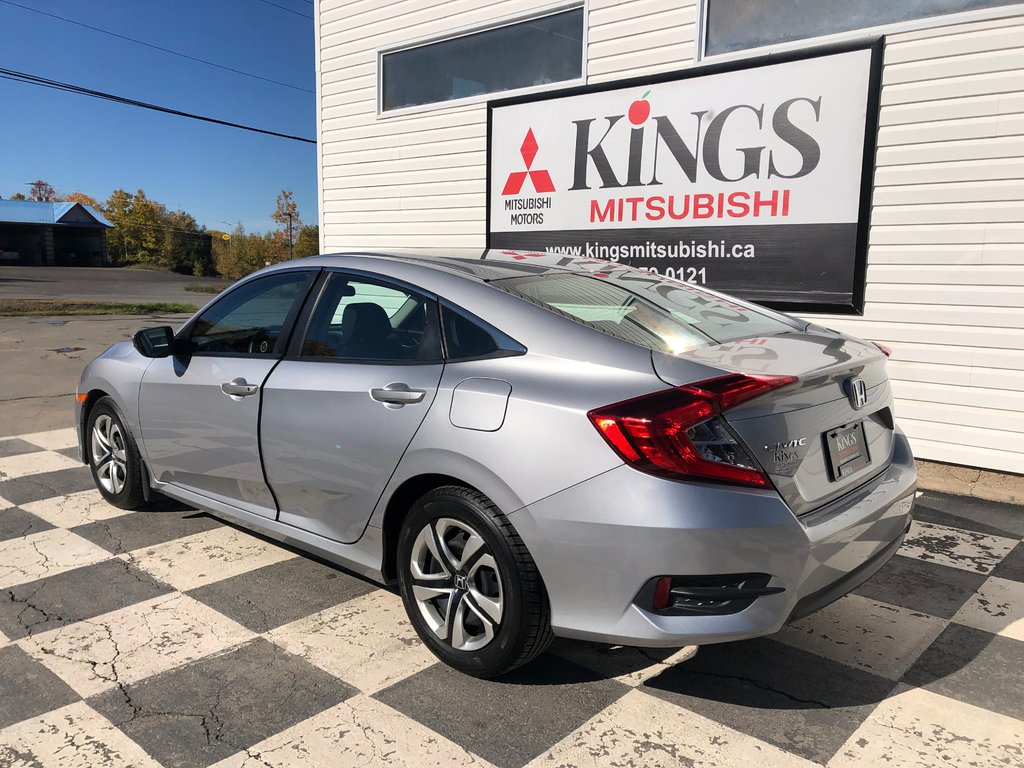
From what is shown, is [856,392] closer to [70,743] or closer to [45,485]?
[70,743]

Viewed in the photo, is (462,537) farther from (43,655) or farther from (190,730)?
(43,655)

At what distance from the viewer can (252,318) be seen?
3.87 metres

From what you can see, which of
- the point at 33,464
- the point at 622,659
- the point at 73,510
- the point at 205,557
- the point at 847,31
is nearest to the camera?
the point at 622,659

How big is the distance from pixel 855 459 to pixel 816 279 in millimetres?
3548

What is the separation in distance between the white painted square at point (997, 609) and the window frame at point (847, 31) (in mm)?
3587

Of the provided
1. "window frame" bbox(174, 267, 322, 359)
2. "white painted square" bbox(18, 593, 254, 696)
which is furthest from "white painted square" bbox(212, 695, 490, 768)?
"window frame" bbox(174, 267, 322, 359)

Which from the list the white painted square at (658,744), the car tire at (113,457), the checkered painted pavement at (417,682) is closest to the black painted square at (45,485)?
the car tire at (113,457)

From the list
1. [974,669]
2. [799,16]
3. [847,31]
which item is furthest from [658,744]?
[799,16]

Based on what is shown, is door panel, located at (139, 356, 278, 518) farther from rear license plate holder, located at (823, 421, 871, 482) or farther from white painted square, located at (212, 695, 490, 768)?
rear license plate holder, located at (823, 421, 871, 482)

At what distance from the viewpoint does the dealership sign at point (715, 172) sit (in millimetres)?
5781

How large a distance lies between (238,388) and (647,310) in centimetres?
186

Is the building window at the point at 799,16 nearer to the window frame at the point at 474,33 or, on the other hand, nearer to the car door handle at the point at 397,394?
the window frame at the point at 474,33

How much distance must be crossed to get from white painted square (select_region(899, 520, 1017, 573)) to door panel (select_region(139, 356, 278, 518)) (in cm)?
334

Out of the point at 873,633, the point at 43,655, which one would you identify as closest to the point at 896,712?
the point at 873,633
